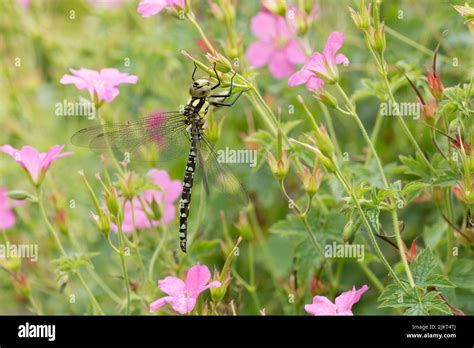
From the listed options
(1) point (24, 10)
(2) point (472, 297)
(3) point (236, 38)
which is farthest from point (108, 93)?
(1) point (24, 10)

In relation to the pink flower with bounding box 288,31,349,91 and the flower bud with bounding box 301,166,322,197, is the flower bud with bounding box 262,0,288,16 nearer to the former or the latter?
the pink flower with bounding box 288,31,349,91

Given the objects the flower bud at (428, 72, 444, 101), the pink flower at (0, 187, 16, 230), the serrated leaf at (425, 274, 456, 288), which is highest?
the flower bud at (428, 72, 444, 101)

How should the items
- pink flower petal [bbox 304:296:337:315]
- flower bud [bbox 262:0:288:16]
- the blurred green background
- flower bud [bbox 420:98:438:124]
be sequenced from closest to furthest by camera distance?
1. pink flower petal [bbox 304:296:337:315]
2. flower bud [bbox 420:98:438:124]
3. flower bud [bbox 262:0:288:16]
4. the blurred green background

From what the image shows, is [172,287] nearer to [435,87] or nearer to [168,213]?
[168,213]

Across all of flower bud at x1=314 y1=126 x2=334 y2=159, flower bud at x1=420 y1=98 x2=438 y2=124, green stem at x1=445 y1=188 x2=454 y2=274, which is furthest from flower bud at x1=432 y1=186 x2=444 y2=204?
flower bud at x1=314 y1=126 x2=334 y2=159

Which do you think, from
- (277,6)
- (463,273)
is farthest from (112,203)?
(463,273)

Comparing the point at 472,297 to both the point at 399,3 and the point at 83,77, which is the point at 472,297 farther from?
the point at 399,3

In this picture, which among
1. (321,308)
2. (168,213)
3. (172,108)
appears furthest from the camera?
(172,108)
